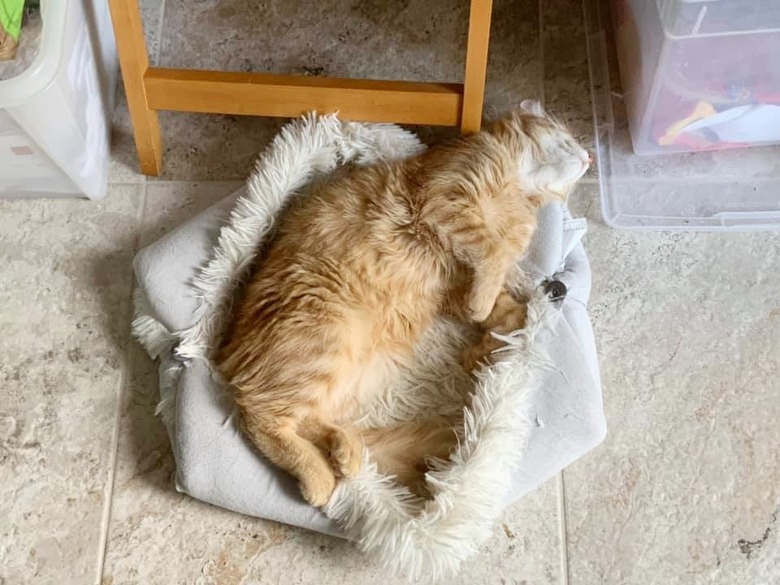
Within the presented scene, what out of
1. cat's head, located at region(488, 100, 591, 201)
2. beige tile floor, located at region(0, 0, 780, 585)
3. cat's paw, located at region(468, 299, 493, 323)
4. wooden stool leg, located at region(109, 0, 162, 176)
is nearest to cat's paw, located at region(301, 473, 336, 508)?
beige tile floor, located at region(0, 0, 780, 585)

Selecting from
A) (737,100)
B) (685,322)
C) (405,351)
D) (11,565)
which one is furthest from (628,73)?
(11,565)

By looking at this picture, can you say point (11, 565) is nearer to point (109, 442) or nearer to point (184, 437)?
point (109, 442)

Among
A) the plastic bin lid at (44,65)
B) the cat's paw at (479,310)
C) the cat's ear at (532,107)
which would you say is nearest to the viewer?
the plastic bin lid at (44,65)

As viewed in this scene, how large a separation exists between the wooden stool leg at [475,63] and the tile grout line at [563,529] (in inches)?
22.4

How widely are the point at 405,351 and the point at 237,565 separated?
40 centimetres

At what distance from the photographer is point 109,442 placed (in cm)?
138

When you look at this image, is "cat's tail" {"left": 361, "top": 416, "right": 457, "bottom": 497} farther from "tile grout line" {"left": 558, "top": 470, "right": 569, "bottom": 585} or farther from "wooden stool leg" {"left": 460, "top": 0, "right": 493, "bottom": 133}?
"wooden stool leg" {"left": 460, "top": 0, "right": 493, "bottom": 133}

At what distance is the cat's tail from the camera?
1300 millimetres

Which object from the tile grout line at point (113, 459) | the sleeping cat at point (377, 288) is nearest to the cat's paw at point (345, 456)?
the sleeping cat at point (377, 288)

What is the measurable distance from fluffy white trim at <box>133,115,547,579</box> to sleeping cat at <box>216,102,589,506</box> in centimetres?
3

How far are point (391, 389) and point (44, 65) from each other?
26.6 inches

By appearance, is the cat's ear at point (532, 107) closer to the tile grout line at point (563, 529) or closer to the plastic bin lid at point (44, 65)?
the tile grout line at point (563, 529)

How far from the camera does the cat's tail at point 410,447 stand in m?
1.30

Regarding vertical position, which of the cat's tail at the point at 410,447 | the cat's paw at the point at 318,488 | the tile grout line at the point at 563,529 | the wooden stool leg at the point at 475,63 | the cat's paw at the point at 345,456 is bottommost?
the tile grout line at the point at 563,529
